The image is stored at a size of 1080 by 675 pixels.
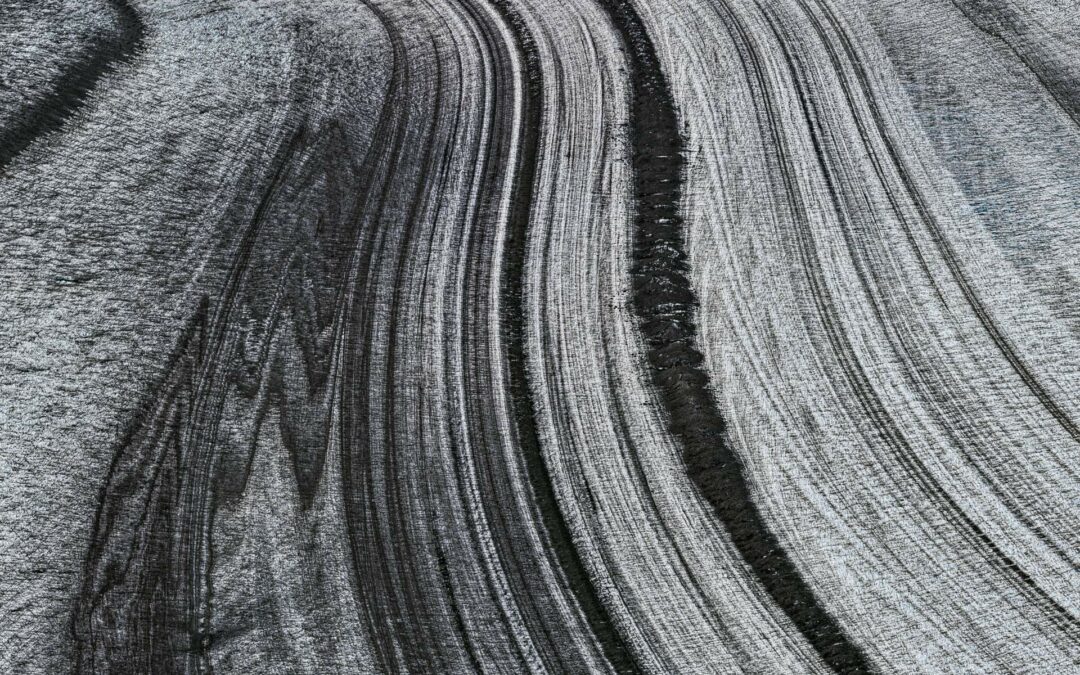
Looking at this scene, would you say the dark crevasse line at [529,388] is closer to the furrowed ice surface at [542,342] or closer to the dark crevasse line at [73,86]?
the furrowed ice surface at [542,342]

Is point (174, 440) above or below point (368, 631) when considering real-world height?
above

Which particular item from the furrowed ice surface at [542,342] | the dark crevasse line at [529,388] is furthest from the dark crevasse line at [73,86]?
the dark crevasse line at [529,388]

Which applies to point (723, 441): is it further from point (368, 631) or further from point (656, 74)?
point (656, 74)

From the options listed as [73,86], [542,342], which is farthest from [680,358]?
[73,86]

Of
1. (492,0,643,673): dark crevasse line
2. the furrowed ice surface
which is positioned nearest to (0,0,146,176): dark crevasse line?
the furrowed ice surface

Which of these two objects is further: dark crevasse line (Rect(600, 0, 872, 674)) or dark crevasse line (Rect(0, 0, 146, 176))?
dark crevasse line (Rect(0, 0, 146, 176))

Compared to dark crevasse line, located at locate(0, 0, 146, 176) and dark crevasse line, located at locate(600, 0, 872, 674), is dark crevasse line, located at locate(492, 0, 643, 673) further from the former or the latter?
dark crevasse line, located at locate(0, 0, 146, 176)

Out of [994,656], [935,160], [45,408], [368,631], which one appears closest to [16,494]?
[45,408]
